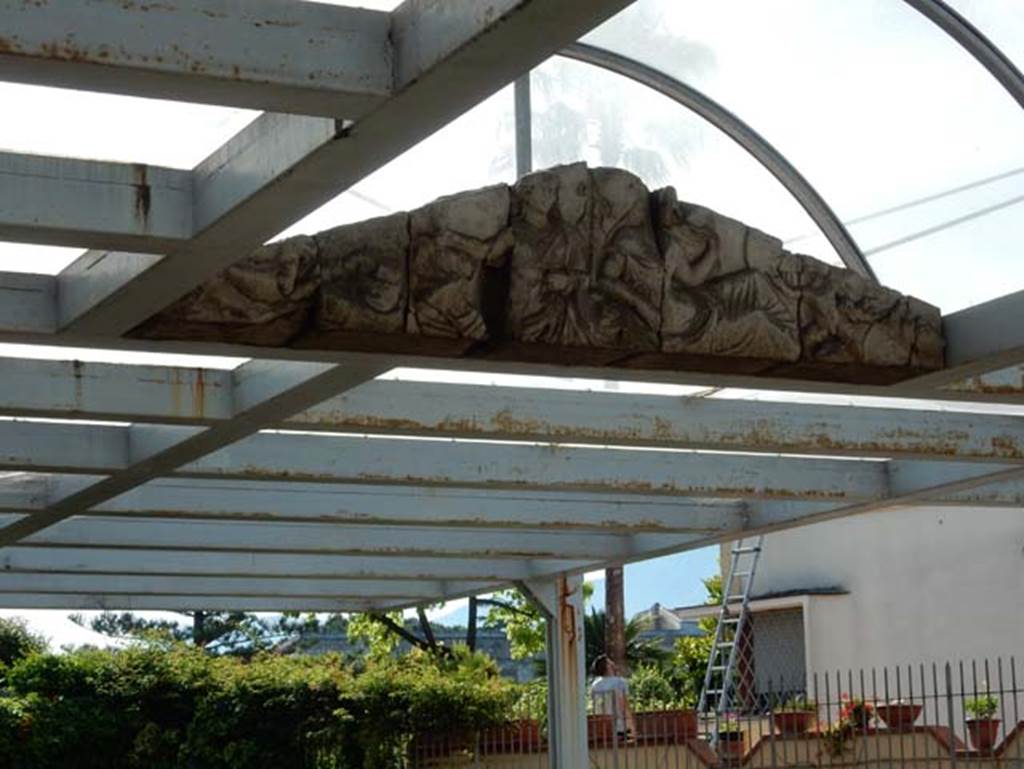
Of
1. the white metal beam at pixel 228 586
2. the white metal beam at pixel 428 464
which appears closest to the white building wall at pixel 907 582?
the white metal beam at pixel 228 586

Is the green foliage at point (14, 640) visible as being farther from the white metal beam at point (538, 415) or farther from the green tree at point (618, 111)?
the green tree at point (618, 111)

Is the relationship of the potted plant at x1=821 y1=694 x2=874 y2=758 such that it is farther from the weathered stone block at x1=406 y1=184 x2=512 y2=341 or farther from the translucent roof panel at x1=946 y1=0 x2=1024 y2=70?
the weathered stone block at x1=406 y1=184 x2=512 y2=341

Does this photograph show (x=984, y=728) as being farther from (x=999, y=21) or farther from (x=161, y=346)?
(x=161, y=346)

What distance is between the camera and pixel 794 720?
51.0 ft

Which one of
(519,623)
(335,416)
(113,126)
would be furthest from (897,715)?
(519,623)

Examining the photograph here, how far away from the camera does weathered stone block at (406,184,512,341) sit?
5.99m

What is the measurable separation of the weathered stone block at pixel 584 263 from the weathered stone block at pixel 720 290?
0.07 metres

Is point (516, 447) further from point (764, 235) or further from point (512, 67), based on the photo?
point (512, 67)

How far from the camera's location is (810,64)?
24.4 ft

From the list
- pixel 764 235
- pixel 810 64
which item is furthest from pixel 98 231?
pixel 810 64

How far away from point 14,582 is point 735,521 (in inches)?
246

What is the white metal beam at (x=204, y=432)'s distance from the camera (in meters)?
7.43

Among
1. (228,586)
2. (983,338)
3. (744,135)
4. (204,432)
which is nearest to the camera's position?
(983,338)

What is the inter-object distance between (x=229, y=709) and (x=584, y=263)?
12.8 metres
